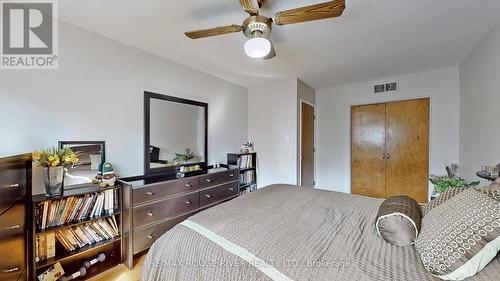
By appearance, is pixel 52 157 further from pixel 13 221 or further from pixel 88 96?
pixel 88 96

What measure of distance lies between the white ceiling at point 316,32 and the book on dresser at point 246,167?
140 cm

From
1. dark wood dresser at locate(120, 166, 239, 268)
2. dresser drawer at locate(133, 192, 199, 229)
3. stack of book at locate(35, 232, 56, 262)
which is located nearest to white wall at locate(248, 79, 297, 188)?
dark wood dresser at locate(120, 166, 239, 268)

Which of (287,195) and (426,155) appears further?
(426,155)

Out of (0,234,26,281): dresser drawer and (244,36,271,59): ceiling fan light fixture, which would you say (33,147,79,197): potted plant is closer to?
(0,234,26,281): dresser drawer

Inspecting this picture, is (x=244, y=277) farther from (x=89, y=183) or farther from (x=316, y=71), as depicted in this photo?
(x=316, y=71)

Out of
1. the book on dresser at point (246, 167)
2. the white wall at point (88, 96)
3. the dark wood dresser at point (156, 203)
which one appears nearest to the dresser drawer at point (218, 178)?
the dark wood dresser at point (156, 203)

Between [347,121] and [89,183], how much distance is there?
4105 mm

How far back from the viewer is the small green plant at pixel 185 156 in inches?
110

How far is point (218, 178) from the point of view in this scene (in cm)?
281

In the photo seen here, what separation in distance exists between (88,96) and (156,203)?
123 cm

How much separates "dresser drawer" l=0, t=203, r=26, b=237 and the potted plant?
25 centimetres

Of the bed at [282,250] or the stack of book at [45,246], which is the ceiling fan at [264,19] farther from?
the stack of book at [45,246]

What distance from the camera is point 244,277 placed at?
2.84ft

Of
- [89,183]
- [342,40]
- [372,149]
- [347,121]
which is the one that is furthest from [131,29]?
[372,149]
